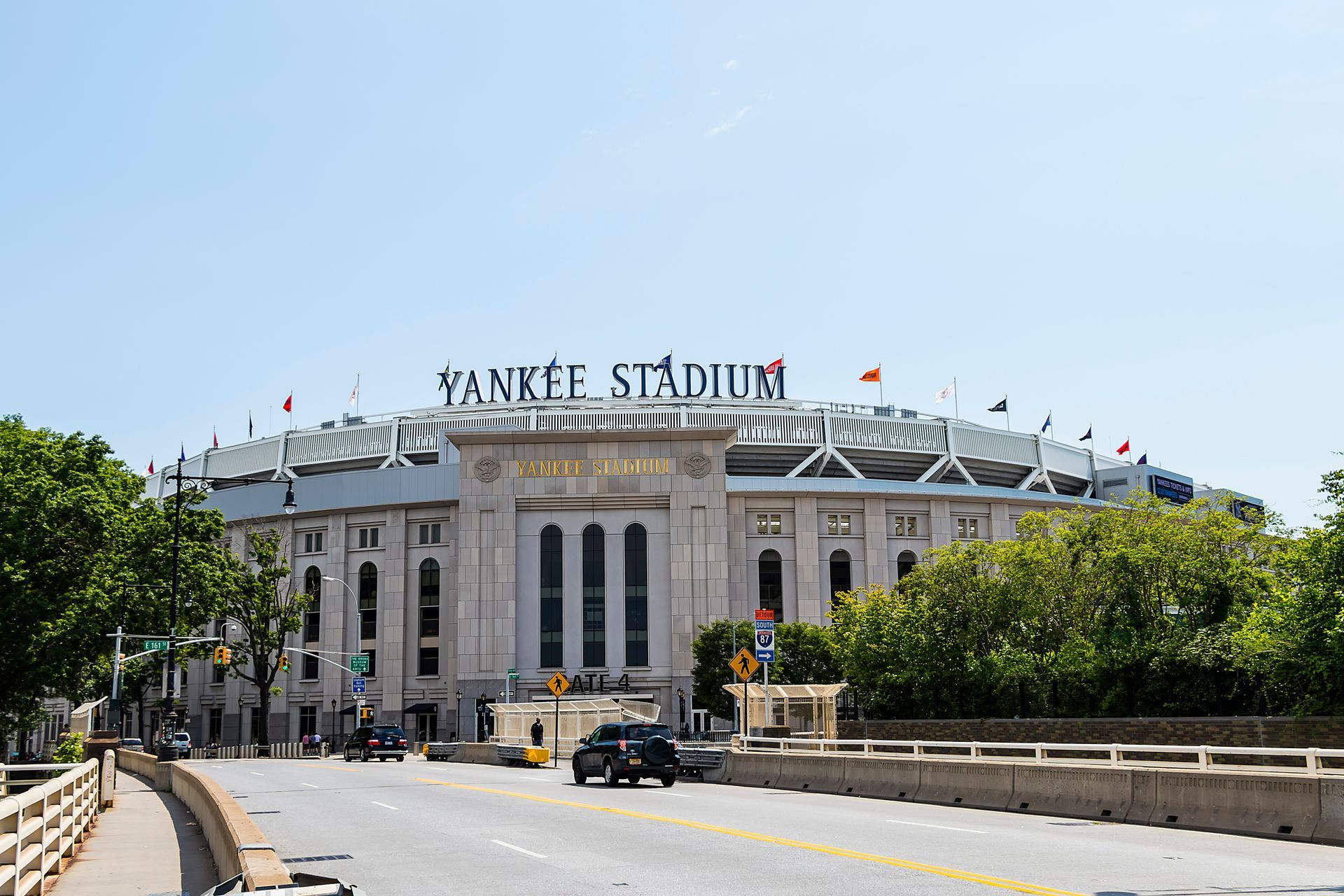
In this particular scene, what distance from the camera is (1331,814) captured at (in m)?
16.7

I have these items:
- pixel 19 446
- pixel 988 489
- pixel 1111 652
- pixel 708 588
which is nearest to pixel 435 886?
pixel 1111 652

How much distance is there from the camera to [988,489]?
9431cm

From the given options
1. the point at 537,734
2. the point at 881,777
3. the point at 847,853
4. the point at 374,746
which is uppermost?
the point at 847,853

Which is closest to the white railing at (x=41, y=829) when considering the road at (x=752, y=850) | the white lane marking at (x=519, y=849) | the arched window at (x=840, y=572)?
the road at (x=752, y=850)

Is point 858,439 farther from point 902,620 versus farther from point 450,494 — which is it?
point 902,620

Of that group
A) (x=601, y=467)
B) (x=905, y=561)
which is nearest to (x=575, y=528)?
(x=601, y=467)

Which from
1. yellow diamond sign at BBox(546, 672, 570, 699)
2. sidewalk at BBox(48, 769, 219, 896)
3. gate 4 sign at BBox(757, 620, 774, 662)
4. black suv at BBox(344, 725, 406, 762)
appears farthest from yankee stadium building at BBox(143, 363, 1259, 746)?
sidewalk at BBox(48, 769, 219, 896)

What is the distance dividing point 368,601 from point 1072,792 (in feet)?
251

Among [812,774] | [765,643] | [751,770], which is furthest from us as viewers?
[765,643]

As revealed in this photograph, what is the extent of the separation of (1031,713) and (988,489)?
4910cm

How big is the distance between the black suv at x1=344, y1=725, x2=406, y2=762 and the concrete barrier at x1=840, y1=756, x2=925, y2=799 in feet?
120

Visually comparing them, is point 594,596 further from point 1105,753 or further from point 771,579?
point 1105,753

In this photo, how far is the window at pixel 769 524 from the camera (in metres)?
90.2

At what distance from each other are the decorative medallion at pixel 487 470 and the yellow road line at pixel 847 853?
60.9 meters
